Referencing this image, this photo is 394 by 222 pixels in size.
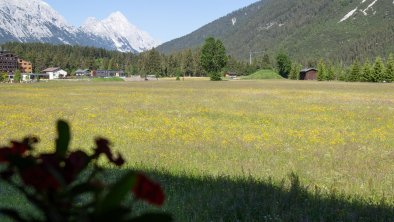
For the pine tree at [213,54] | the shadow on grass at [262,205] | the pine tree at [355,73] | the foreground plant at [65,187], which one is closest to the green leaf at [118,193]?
the foreground plant at [65,187]

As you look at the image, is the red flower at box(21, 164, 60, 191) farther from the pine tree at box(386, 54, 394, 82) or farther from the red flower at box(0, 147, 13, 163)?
the pine tree at box(386, 54, 394, 82)

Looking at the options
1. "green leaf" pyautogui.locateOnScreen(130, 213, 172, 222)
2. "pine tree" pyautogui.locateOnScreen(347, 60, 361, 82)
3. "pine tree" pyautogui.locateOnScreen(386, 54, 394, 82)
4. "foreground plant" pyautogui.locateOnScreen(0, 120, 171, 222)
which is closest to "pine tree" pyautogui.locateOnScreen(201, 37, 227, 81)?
"pine tree" pyautogui.locateOnScreen(347, 60, 361, 82)

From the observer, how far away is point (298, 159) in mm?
11688

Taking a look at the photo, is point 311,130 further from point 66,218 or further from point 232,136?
point 66,218

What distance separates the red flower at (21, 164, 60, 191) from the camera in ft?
3.51

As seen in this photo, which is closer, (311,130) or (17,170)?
(17,170)

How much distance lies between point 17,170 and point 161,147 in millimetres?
12149

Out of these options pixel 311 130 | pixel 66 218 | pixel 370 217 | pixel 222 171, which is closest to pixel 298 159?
pixel 222 171

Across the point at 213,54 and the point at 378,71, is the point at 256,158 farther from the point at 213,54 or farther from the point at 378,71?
the point at 213,54

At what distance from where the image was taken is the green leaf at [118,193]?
105 centimetres

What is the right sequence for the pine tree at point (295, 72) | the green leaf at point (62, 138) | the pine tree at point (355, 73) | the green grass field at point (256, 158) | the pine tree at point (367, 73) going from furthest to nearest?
the pine tree at point (295, 72) < the pine tree at point (355, 73) < the pine tree at point (367, 73) < the green grass field at point (256, 158) < the green leaf at point (62, 138)

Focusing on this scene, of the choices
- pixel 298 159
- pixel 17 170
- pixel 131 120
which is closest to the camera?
pixel 17 170

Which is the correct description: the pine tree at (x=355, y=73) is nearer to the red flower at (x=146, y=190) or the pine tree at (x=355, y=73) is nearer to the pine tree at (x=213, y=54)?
the pine tree at (x=213, y=54)

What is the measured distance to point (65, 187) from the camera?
117cm
